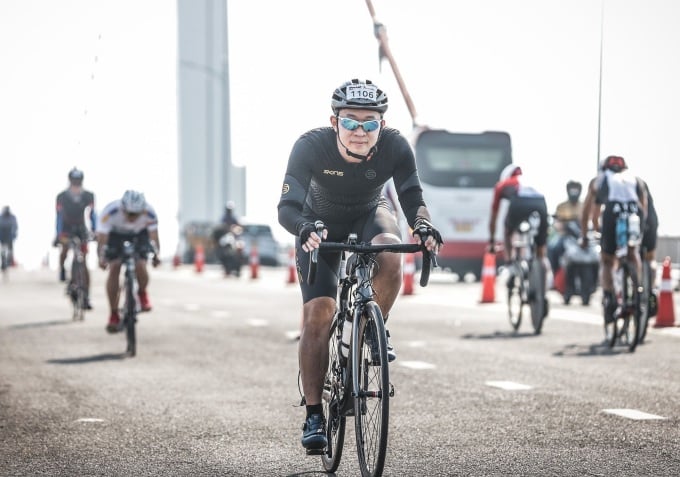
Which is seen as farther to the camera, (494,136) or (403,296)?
(494,136)

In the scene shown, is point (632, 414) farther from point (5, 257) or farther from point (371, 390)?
point (5, 257)

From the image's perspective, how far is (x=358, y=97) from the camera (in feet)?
20.7

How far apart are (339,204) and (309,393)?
0.94 metres

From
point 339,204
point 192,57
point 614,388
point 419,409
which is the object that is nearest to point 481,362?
point 614,388

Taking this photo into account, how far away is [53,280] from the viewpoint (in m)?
33.1

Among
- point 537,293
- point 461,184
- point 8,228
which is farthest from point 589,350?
point 8,228

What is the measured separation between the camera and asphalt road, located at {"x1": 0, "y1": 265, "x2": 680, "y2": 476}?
Result: 21.8 ft

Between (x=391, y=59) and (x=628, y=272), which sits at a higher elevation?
(x=391, y=59)

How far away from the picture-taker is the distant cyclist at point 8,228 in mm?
33531

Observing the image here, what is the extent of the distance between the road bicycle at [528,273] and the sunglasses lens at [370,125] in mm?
8658

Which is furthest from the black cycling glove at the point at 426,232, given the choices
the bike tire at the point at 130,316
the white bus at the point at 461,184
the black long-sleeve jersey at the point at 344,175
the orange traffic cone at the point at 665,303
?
the white bus at the point at 461,184

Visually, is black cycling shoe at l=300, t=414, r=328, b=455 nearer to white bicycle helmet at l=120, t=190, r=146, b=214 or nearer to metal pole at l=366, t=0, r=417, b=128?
white bicycle helmet at l=120, t=190, r=146, b=214

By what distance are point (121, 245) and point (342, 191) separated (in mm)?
7261

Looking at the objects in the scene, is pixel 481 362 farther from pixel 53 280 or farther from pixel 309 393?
pixel 53 280
